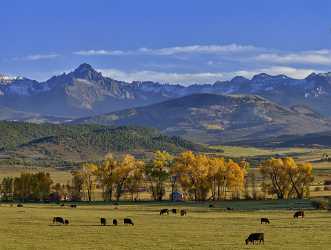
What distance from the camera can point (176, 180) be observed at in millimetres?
173875

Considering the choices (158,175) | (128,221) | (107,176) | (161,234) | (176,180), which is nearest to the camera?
(161,234)

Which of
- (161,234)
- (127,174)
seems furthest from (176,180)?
(161,234)

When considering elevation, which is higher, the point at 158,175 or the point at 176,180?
the point at 158,175

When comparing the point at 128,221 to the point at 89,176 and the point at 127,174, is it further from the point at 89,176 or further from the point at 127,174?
the point at 89,176

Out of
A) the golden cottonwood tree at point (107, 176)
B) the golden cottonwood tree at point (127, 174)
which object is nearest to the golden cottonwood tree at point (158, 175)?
the golden cottonwood tree at point (127, 174)

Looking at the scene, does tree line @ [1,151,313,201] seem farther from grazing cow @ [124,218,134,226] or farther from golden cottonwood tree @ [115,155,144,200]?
grazing cow @ [124,218,134,226]

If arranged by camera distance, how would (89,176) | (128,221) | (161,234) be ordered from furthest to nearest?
(89,176), (128,221), (161,234)

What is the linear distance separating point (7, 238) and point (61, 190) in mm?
117264

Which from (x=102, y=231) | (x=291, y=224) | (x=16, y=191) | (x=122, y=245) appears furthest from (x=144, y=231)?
(x=16, y=191)

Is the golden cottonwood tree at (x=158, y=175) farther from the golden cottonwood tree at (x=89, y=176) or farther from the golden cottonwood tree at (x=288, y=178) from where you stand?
the golden cottonwood tree at (x=288, y=178)

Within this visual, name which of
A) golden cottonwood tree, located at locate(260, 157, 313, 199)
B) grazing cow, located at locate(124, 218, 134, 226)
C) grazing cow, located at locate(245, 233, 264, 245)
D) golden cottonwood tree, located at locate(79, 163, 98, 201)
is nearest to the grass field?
grazing cow, located at locate(245, 233, 264, 245)

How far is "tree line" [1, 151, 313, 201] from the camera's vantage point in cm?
16375

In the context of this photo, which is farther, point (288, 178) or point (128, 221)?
point (288, 178)

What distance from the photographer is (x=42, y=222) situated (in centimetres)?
8631
